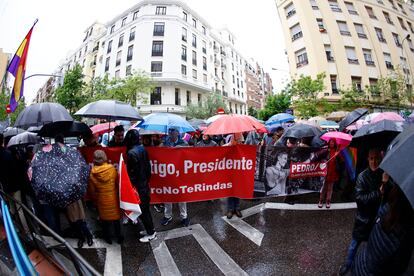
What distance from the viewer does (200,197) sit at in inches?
179

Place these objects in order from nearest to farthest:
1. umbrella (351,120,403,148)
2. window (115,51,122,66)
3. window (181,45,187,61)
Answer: umbrella (351,120,403,148)
window (181,45,187,61)
window (115,51,122,66)

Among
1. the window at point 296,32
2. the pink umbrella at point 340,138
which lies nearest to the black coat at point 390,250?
the pink umbrella at point 340,138

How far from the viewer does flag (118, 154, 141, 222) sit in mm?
3598

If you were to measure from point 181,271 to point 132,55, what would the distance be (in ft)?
123

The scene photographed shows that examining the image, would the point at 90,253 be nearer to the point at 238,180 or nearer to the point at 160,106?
the point at 238,180

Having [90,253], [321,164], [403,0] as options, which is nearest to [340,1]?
[403,0]

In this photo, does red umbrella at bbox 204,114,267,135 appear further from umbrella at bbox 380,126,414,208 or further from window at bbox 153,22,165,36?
window at bbox 153,22,165,36

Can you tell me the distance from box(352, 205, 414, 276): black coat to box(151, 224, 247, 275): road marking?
2008 millimetres

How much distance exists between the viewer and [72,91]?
24.2 meters

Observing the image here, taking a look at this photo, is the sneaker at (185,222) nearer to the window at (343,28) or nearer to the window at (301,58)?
the window at (301,58)

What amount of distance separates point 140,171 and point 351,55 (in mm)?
26758

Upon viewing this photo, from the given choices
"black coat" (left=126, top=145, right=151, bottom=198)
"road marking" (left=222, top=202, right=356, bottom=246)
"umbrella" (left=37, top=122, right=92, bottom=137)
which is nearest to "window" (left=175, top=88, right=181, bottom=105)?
"umbrella" (left=37, top=122, right=92, bottom=137)

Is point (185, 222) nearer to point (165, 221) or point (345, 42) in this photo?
point (165, 221)

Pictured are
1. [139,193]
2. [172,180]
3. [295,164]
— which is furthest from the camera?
[295,164]
